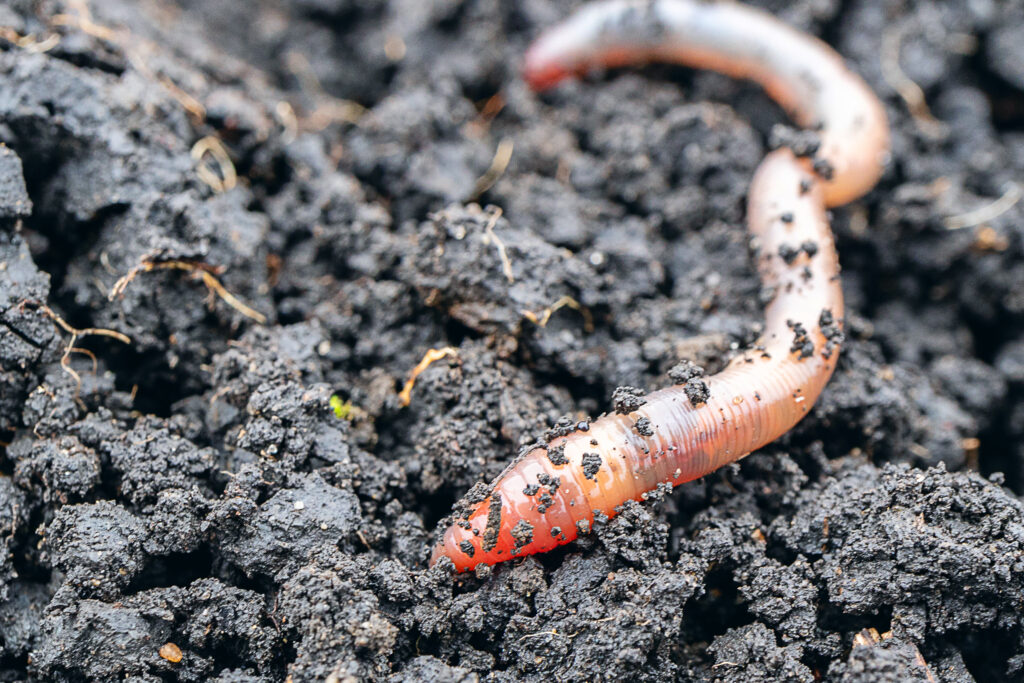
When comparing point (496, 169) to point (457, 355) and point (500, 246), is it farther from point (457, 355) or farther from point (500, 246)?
point (457, 355)

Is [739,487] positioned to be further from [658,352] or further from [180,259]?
[180,259]

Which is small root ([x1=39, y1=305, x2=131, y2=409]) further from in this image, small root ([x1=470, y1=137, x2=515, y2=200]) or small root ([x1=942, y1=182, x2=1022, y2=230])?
small root ([x1=942, y1=182, x2=1022, y2=230])

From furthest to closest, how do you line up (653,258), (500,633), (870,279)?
1. (870,279)
2. (653,258)
3. (500,633)

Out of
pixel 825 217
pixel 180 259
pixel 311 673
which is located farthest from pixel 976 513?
pixel 180 259

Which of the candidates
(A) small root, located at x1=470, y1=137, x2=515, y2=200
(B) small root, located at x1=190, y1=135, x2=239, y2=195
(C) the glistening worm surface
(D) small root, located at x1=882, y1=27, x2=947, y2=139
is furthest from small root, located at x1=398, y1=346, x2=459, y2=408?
(D) small root, located at x1=882, y1=27, x2=947, y2=139

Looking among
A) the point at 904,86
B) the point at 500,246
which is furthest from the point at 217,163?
the point at 904,86

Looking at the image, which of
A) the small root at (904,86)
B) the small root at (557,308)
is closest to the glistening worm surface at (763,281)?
the small root at (904,86)
